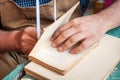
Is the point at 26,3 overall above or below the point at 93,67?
above

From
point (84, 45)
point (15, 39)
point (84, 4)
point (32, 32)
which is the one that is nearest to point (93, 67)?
point (84, 45)

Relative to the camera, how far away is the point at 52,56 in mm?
794

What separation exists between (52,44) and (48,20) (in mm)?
320

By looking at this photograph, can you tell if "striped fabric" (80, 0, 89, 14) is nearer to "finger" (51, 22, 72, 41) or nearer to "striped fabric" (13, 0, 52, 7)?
"striped fabric" (13, 0, 52, 7)

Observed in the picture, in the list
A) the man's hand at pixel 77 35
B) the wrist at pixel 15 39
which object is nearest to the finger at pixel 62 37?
the man's hand at pixel 77 35

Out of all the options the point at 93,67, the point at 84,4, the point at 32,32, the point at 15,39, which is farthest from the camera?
the point at 84,4

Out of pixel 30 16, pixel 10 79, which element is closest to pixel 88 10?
pixel 30 16

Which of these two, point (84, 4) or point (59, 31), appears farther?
point (84, 4)

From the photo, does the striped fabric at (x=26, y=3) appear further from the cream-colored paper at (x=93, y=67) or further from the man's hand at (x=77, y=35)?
the cream-colored paper at (x=93, y=67)

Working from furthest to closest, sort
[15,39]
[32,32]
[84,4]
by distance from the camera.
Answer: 1. [84,4]
2. [15,39]
3. [32,32]

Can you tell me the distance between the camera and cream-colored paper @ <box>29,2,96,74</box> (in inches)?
29.6

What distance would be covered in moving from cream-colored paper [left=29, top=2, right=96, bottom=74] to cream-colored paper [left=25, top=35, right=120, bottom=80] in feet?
0.05

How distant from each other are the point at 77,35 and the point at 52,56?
12cm

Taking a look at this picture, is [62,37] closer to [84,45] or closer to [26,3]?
[84,45]
